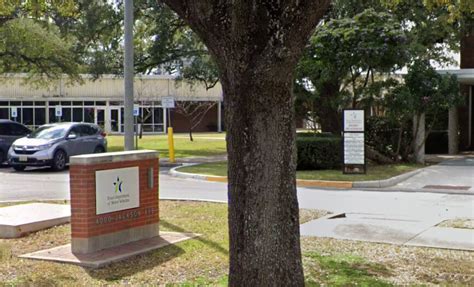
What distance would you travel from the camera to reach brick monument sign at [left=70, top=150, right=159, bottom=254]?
7582mm

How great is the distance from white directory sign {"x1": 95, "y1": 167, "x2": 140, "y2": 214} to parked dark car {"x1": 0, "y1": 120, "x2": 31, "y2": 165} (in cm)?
1597

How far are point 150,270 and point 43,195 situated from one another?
8007mm

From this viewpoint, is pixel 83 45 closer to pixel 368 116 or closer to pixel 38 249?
pixel 368 116

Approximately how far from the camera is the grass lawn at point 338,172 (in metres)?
17.1

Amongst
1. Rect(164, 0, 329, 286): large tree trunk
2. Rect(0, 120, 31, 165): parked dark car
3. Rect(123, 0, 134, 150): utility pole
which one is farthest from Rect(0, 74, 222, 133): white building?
Rect(164, 0, 329, 286): large tree trunk

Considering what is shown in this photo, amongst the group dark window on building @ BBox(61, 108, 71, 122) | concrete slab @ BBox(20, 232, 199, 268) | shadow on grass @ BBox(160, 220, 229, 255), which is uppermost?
dark window on building @ BBox(61, 108, 71, 122)

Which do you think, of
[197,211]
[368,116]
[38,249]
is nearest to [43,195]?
[197,211]

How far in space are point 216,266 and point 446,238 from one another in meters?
3.66

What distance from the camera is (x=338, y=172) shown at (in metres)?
18.7

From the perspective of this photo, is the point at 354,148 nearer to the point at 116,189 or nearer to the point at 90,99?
the point at 116,189

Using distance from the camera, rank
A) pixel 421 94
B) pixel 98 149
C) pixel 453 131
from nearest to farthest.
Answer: pixel 421 94, pixel 98 149, pixel 453 131

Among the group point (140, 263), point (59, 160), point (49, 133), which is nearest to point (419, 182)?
point (140, 263)

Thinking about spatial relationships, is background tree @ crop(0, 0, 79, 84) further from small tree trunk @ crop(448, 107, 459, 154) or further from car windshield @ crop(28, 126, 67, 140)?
small tree trunk @ crop(448, 107, 459, 154)

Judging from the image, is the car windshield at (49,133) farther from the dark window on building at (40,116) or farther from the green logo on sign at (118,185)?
the dark window on building at (40,116)
